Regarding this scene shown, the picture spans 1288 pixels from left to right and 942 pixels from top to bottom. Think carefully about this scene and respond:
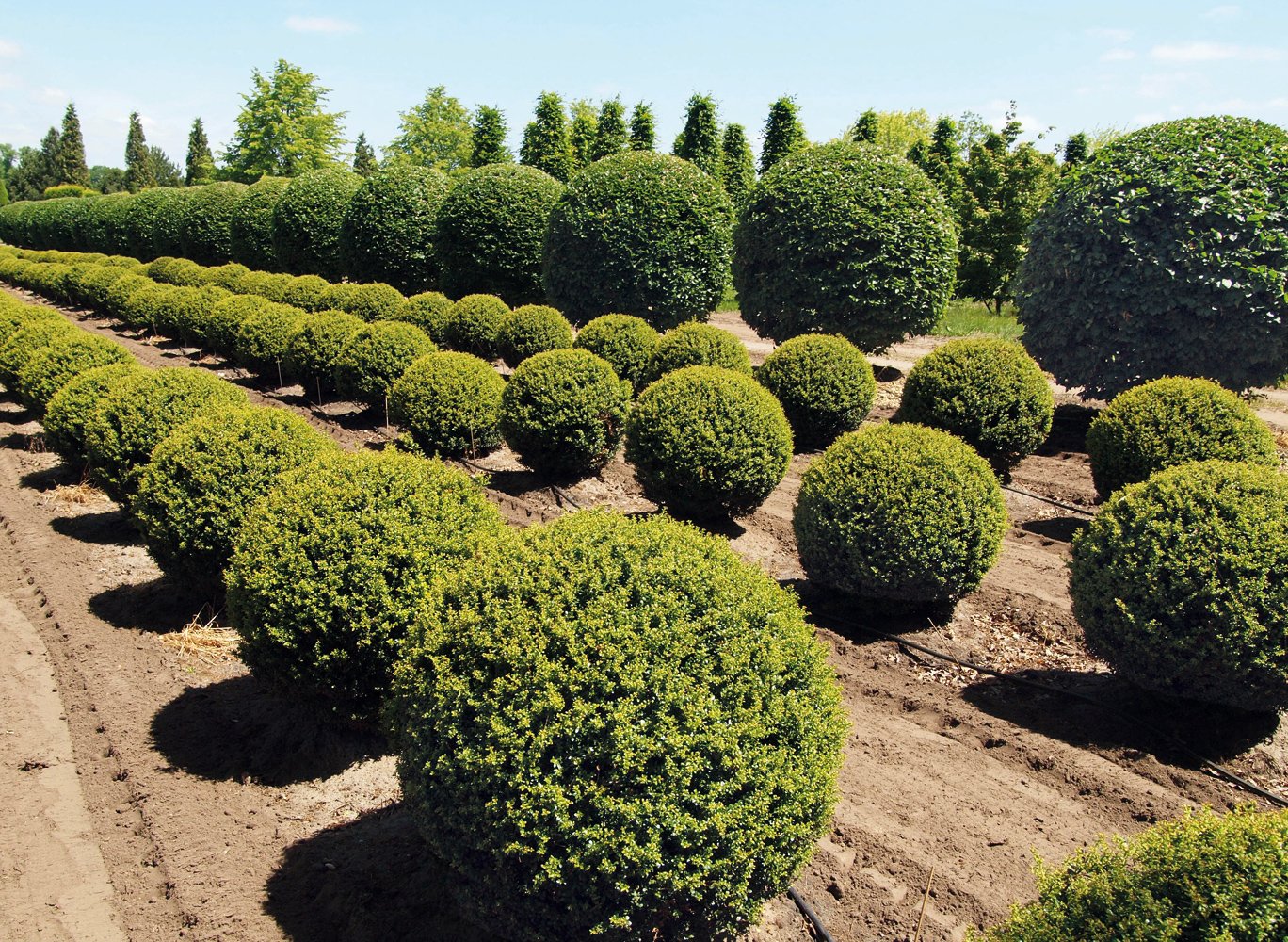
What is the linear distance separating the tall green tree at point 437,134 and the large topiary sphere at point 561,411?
2136 inches

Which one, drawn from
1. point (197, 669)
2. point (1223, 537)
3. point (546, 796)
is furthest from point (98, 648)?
point (1223, 537)

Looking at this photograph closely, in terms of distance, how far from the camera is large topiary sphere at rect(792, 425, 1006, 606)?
6.07 metres

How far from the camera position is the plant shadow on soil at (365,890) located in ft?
11.3

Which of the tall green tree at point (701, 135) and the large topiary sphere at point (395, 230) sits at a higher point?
the tall green tree at point (701, 135)

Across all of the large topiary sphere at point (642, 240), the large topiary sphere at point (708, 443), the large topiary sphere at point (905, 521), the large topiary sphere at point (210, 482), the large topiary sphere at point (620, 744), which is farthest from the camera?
the large topiary sphere at point (642, 240)

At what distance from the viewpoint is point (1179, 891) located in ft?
7.06

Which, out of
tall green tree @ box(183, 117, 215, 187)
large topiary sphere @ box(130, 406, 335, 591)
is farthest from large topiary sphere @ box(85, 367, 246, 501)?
tall green tree @ box(183, 117, 215, 187)

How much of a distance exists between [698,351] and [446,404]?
3114 millimetres

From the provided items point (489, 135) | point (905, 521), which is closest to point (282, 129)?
point (489, 135)

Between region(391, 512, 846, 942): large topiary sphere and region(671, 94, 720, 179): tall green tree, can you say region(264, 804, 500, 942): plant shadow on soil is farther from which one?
region(671, 94, 720, 179): tall green tree

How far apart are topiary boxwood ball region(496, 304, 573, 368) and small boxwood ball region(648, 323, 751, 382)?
2.69 meters

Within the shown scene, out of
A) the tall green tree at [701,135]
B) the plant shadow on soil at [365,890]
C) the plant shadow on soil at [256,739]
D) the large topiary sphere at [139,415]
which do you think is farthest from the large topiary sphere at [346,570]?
the tall green tree at [701,135]

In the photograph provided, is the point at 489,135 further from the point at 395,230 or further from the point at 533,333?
the point at 533,333

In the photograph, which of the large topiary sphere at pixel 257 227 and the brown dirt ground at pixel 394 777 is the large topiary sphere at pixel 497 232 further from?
the large topiary sphere at pixel 257 227
